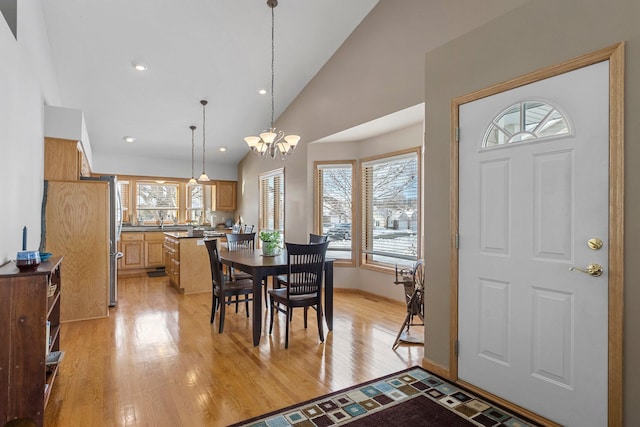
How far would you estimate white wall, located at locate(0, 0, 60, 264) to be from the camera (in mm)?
2266

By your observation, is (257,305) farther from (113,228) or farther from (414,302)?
(113,228)

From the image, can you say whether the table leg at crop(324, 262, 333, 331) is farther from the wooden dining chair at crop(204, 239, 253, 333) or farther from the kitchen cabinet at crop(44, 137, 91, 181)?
the kitchen cabinet at crop(44, 137, 91, 181)

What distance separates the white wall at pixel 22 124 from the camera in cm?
227

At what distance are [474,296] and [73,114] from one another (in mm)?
4465

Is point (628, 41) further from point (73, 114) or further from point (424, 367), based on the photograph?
point (73, 114)

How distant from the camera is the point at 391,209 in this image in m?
4.95

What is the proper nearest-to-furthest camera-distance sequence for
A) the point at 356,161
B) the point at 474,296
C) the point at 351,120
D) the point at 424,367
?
the point at 474,296 < the point at 424,367 < the point at 351,120 < the point at 356,161

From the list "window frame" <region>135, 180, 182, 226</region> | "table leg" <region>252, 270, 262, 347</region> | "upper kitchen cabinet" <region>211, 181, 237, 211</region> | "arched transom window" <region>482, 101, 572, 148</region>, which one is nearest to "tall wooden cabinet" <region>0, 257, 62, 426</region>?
"table leg" <region>252, 270, 262, 347</region>

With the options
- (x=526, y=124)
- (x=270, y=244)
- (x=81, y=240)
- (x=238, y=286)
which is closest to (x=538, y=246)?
(x=526, y=124)

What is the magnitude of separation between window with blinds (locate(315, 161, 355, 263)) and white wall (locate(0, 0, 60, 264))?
3.47 m

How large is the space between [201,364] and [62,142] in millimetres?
2992

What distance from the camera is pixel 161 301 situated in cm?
490

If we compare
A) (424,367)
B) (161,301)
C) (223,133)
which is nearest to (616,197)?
(424,367)

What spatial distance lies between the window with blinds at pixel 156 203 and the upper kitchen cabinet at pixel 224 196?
0.87 metres
